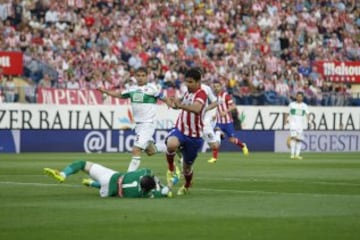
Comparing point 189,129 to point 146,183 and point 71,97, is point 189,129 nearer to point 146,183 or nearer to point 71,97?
point 146,183

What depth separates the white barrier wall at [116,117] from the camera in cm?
4125

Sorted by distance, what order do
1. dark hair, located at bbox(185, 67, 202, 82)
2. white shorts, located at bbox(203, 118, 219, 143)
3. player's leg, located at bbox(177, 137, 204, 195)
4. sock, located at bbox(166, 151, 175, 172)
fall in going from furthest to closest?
white shorts, located at bbox(203, 118, 219, 143) → sock, located at bbox(166, 151, 175, 172) → player's leg, located at bbox(177, 137, 204, 195) → dark hair, located at bbox(185, 67, 202, 82)

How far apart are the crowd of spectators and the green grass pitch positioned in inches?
639

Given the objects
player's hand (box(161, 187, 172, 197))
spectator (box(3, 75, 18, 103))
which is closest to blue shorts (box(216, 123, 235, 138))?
spectator (box(3, 75, 18, 103))

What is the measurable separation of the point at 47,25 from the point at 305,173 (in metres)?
18.4

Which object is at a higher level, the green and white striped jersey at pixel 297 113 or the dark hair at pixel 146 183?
the dark hair at pixel 146 183

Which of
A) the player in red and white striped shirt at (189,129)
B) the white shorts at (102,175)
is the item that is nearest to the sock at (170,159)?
the player in red and white striped shirt at (189,129)

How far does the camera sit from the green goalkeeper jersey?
18359 millimetres

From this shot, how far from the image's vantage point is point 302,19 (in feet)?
173

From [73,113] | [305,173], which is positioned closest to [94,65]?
[73,113]

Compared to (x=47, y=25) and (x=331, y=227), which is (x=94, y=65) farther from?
(x=331, y=227)

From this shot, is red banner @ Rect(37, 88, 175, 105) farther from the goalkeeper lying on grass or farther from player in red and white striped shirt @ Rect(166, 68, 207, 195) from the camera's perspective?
the goalkeeper lying on grass

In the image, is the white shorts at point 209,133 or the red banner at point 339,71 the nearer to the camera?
the white shorts at point 209,133

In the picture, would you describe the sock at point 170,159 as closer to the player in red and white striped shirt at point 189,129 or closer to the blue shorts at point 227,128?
the player in red and white striped shirt at point 189,129
